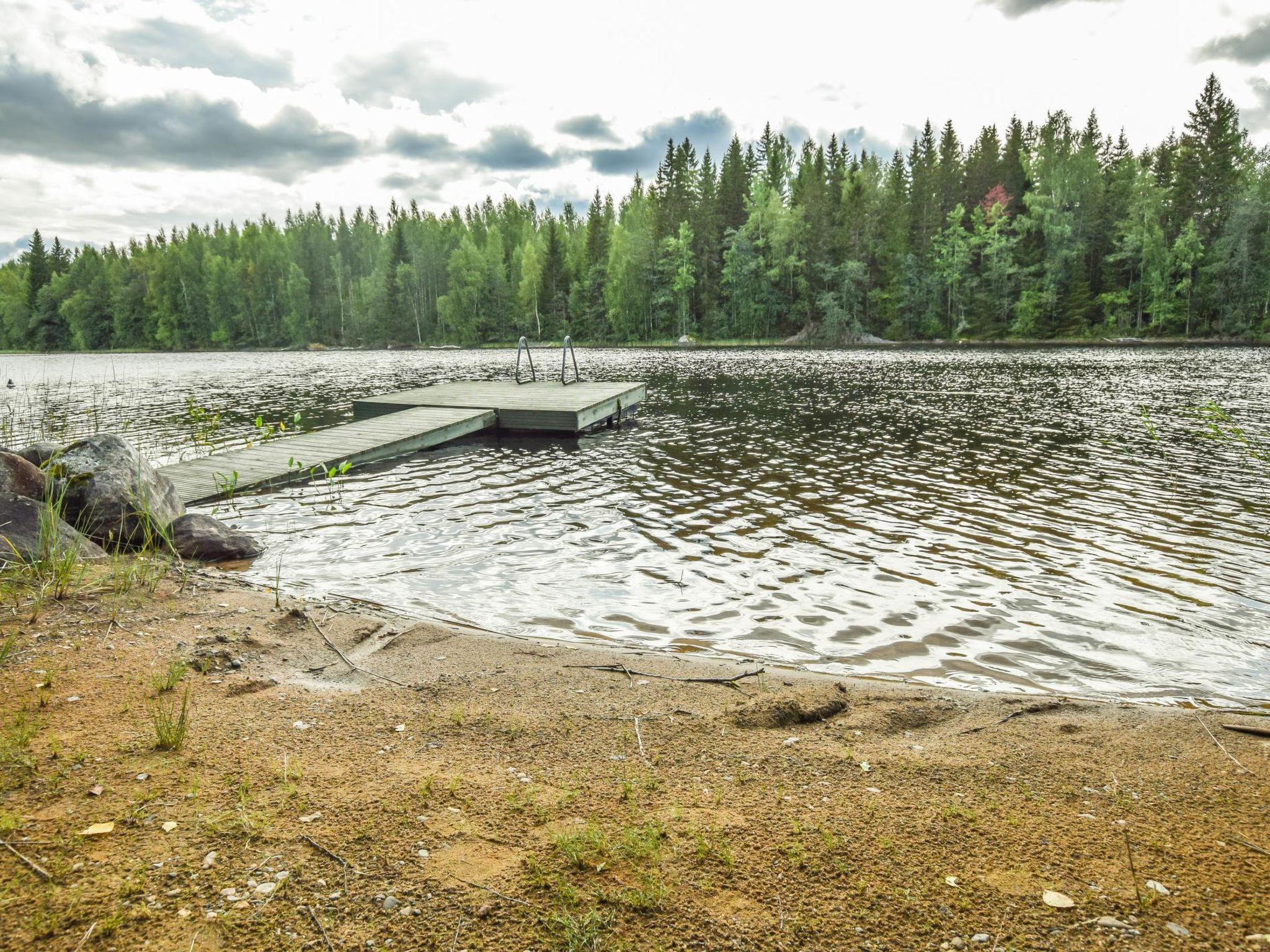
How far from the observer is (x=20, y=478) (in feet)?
21.3

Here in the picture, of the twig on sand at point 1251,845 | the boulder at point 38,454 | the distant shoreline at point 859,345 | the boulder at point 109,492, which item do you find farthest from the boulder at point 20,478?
the distant shoreline at point 859,345

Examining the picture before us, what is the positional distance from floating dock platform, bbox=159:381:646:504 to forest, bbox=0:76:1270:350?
168ft

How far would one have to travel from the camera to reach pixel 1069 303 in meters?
60.8

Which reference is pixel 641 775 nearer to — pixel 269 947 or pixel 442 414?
pixel 269 947

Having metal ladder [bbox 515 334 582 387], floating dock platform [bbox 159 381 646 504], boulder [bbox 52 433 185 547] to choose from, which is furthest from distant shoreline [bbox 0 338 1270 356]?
boulder [bbox 52 433 185 547]

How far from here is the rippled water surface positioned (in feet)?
19.2

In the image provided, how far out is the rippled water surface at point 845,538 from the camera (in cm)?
584

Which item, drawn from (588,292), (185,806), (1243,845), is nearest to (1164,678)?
(1243,845)

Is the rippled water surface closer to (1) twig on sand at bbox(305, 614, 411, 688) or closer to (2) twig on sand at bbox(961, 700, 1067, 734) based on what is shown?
(2) twig on sand at bbox(961, 700, 1067, 734)

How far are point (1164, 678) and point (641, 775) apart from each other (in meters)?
4.36

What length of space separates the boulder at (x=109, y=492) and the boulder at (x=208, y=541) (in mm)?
215

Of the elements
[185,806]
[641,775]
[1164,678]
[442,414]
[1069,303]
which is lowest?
[1164,678]

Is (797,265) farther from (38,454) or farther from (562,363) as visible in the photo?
(38,454)

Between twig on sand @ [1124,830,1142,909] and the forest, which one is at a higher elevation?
the forest
